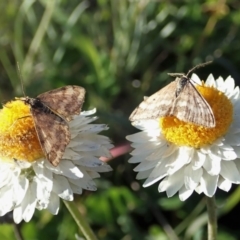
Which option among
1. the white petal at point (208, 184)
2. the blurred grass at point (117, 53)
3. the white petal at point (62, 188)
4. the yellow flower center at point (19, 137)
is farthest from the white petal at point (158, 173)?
the blurred grass at point (117, 53)

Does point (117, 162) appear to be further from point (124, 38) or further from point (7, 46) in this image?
point (7, 46)

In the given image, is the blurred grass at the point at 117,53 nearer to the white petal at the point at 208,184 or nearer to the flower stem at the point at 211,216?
the flower stem at the point at 211,216

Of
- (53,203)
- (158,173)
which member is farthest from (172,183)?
(53,203)

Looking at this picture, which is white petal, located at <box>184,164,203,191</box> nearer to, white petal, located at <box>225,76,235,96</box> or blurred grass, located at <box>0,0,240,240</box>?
white petal, located at <box>225,76,235,96</box>

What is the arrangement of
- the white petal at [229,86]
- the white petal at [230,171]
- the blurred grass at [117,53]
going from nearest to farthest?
the white petal at [230,171] < the white petal at [229,86] < the blurred grass at [117,53]

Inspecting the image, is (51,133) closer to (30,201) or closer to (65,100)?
(65,100)

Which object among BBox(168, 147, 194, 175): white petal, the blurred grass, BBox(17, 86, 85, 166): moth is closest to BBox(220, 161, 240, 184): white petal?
BBox(168, 147, 194, 175): white petal

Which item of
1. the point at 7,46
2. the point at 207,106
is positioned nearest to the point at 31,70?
the point at 7,46
